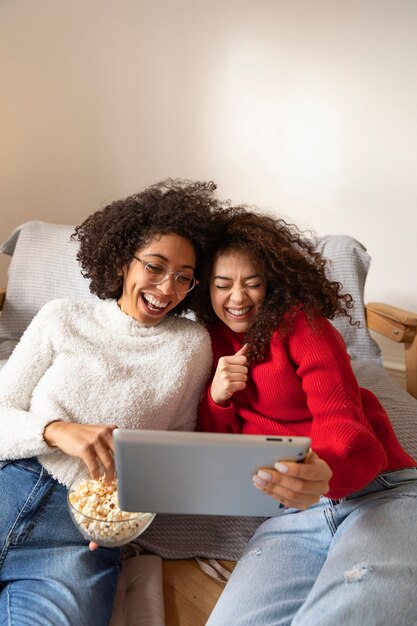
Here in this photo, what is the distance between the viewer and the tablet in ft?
2.69

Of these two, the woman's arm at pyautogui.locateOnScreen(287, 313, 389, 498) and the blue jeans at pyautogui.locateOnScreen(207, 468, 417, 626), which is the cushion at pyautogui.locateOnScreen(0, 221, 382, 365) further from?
the blue jeans at pyautogui.locateOnScreen(207, 468, 417, 626)

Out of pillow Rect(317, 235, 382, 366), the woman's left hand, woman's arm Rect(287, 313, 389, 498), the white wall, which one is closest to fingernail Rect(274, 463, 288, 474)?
the woman's left hand

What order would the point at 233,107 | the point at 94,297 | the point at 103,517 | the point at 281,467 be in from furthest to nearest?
the point at 233,107 → the point at 94,297 → the point at 103,517 → the point at 281,467

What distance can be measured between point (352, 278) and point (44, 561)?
1230 mm

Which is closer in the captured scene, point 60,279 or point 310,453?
point 310,453

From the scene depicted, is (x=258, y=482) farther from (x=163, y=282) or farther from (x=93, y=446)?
(x=163, y=282)

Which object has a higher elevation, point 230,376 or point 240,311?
point 240,311

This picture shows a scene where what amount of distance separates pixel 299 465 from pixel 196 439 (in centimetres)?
18

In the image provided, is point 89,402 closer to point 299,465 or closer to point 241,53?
point 299,465

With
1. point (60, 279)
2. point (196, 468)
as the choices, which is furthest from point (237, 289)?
point (60, 279)

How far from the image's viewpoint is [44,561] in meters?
1.06

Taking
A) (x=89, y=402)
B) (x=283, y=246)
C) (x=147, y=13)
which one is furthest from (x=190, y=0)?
(x=89, y=402)

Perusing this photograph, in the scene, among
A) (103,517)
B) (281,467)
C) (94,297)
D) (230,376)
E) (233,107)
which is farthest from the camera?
(233,107)

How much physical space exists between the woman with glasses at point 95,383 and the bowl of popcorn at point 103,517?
→ 37mm
